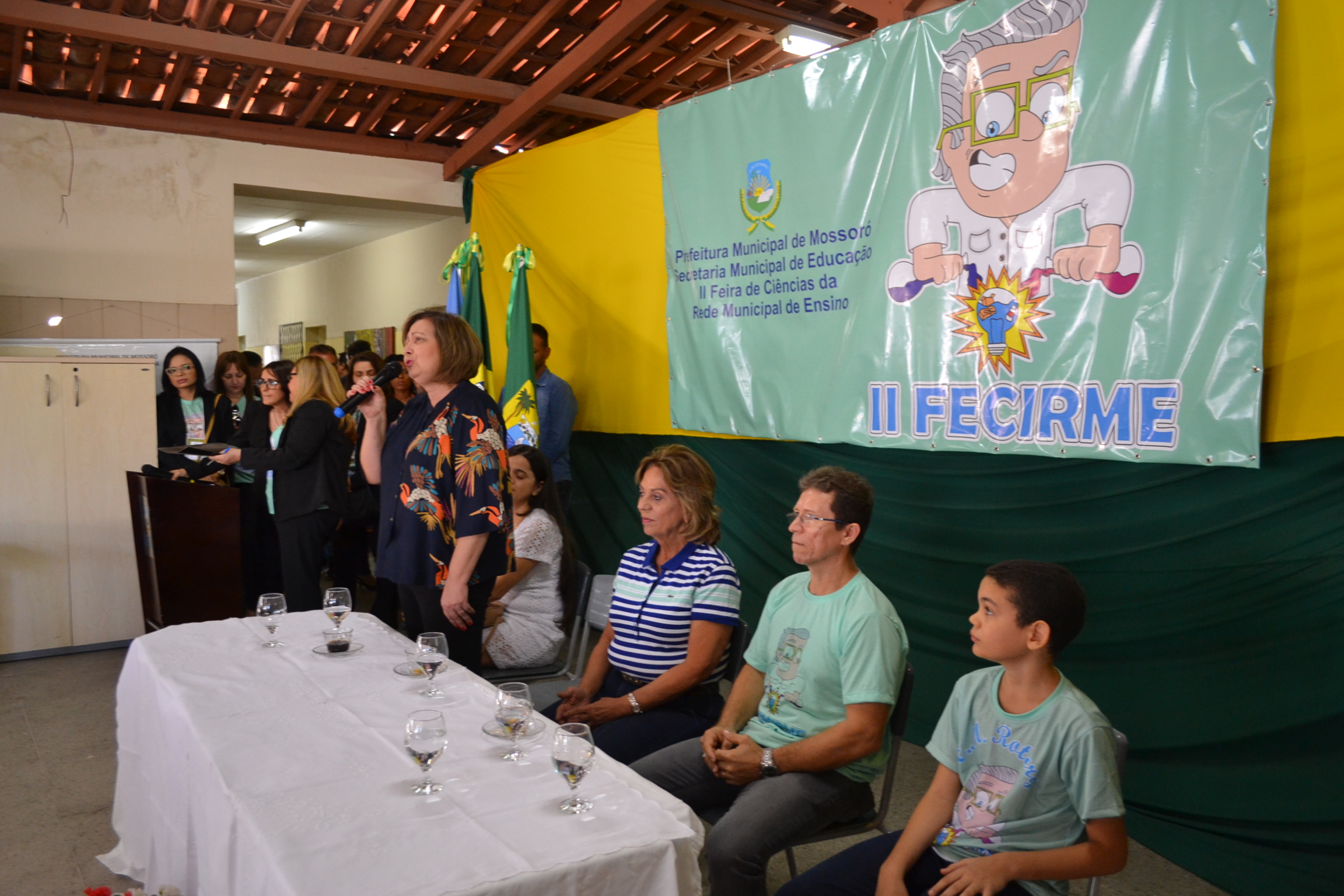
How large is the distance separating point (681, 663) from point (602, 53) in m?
3.82

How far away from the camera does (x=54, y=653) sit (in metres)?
4.63

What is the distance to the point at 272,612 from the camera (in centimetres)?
243

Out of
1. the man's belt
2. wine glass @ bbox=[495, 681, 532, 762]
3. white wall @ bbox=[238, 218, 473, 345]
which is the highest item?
white wall @ bbox=[238, 218, 473, 345]

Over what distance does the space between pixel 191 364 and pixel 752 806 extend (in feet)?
15.4

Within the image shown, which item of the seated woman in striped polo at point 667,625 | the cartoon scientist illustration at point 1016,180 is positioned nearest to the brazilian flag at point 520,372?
the cartoon scientist illustration at point 1016,180

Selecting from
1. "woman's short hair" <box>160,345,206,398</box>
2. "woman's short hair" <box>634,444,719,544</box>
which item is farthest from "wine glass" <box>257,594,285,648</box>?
"woman's short hair" <box>160,345,206,398</box>

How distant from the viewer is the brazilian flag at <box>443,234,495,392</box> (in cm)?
509

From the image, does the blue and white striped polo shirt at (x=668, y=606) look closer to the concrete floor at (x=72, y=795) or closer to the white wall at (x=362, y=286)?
the concrete floor at (x=72, y=795)

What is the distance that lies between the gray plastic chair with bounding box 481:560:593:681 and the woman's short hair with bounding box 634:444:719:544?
745 millimetres

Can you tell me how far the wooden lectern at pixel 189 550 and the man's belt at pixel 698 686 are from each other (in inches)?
109

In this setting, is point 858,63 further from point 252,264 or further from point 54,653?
point 252,264

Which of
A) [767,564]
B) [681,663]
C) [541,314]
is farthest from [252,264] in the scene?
[681,663]

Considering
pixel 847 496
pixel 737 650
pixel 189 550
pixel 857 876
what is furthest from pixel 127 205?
pixel 857 876

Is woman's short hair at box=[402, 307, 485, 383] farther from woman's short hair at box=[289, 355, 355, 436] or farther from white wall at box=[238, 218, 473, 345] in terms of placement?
white wall at box=[238, 218, 473, 345]
